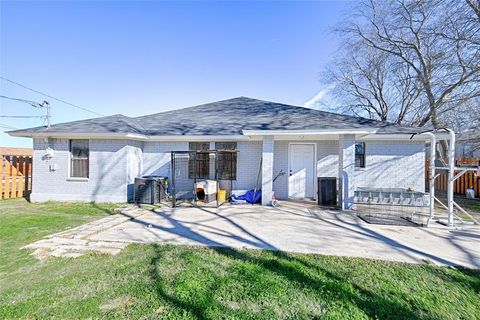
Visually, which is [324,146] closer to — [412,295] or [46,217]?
[412,295]

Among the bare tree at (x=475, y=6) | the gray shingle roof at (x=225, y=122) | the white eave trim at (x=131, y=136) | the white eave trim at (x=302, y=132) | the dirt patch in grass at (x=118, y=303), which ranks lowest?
the dirt patch in grass at (x=118, y=303)

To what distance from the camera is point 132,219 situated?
240 inches

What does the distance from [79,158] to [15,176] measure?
3.18m

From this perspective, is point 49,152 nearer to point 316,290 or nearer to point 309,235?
point 309,235

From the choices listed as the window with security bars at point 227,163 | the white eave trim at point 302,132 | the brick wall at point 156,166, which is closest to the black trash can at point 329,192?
the brick wall at point 156,166

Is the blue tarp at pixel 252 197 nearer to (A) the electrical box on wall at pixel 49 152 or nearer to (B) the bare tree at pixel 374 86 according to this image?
(A) the electrical box on wall at pixel 49 152

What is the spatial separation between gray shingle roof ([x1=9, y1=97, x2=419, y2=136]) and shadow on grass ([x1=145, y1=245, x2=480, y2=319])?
5215mm

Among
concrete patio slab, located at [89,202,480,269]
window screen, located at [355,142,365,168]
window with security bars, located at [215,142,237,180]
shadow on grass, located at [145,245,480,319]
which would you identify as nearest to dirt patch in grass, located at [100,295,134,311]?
shadow on grass, located at [145,245,480,319]

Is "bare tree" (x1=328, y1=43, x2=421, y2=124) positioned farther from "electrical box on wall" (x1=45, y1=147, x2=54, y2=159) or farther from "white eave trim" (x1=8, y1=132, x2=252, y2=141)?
"electrical box on wall" (x1=45, y1=147, x2=54, y2=159)

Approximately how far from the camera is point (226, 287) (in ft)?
9.19

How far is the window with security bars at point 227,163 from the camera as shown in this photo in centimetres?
945

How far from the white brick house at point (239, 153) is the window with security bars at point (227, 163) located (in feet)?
0.72

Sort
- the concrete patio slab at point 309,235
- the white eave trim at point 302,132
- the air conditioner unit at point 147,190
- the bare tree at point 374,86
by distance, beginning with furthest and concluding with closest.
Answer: the bare tree at point 374,86 < the air conditioner unit at point 147,190 < the white eave trim at point 302,132 < the concrete patio slab at point 309,235

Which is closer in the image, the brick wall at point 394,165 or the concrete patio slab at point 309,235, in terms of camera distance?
the concrete patio slab at point 309,235
